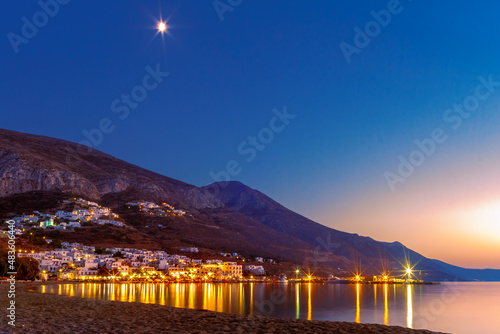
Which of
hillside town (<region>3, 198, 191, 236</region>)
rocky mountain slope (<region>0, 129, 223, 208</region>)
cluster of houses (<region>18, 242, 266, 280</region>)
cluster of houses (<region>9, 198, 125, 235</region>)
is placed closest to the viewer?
cluster of houses (<region>18, 242, 266, 280</region>)

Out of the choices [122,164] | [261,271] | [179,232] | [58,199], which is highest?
[122,164]

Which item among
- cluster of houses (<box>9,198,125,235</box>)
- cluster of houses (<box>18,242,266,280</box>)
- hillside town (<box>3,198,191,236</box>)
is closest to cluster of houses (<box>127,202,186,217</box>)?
hillside town (<box>3,198,191,236</box>)

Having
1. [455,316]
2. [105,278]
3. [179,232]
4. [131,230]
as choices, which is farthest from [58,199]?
[455,316]

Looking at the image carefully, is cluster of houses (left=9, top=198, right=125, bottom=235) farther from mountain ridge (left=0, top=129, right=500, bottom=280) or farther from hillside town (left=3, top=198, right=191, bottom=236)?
mountain ridge (left=0, top=129, right=500, bottom=280)

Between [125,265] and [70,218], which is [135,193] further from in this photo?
[125,265]

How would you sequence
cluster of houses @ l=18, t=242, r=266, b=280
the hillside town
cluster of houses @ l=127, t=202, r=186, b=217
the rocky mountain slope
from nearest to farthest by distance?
cluster of houses @ l=18, t=242, r=266, b=280
the hillside town
the rocky mountain slope
cluster of houses @ l=127, t=202, r=186, b=217

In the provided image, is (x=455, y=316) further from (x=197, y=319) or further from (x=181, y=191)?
(x=181, y=191)
